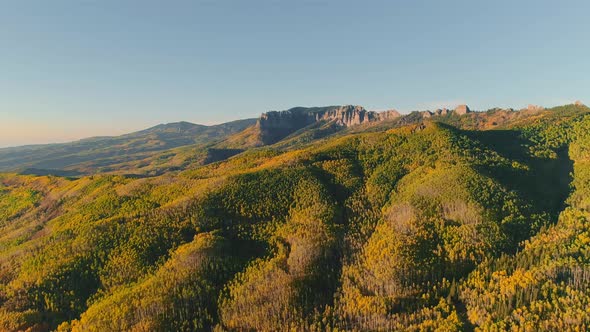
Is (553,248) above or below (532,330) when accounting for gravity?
above

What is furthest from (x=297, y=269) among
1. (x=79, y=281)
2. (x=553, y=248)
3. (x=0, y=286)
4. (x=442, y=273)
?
(x=0, y=286)

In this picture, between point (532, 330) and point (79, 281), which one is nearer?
point (532, 330)

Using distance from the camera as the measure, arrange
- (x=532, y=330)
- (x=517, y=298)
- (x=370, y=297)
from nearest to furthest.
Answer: (x=532, y=330) → (x=517, y=298) → (x=370, y=297)

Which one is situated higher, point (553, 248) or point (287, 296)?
point (553, 248)

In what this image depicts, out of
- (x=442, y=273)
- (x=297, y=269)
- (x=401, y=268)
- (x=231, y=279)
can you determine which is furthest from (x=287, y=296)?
(x=442, y=273)

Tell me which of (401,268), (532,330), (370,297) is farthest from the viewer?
(401,268)

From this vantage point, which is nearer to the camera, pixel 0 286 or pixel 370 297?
pixel 370 297

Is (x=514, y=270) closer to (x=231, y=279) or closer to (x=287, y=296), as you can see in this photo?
(x=287, y=296)

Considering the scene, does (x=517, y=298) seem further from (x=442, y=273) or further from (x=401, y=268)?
(x=401, y=268)

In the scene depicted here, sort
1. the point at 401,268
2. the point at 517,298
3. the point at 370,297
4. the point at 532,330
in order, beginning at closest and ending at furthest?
1. the point at 532,330
2. the point at 517,298
3. the point at 370,297
4. the point at 401,268
